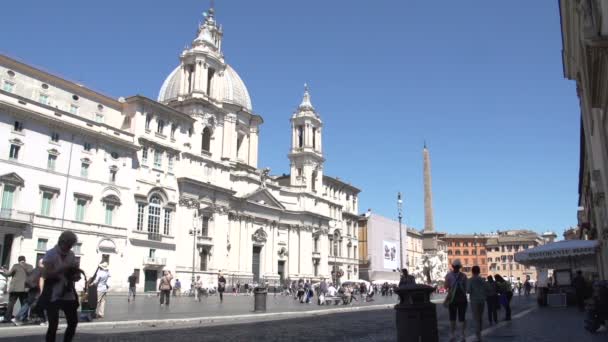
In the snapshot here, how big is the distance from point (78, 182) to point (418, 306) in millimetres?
33345

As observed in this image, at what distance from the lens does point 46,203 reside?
33312 millimetres

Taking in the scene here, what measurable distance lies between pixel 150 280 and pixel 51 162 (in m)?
11.8

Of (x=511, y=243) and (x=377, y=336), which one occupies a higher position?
(x=511, y=243)

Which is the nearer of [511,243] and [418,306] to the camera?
[418,306]

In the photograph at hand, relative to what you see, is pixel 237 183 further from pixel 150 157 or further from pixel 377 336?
pixel 377 336

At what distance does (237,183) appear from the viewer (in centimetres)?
5259

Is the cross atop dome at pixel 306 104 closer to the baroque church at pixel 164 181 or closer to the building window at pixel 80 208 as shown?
the baroque church at pixel 164 181

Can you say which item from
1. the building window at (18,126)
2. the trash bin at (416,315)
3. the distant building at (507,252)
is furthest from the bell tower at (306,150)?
the distant building at (507,252)

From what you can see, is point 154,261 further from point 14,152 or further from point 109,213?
point 14,152

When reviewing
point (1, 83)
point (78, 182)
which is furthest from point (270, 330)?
point (1, 83)

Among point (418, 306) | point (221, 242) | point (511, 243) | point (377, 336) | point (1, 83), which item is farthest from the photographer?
point (511, 243)

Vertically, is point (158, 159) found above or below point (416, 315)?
above

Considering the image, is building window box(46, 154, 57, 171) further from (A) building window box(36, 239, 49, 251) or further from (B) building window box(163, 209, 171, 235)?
(B) building window box(163, 209, 171, 235)

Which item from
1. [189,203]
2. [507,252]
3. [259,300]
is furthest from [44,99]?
[507,252]
